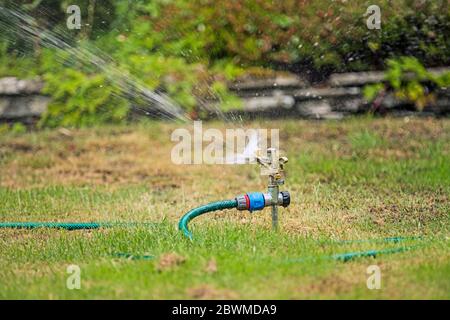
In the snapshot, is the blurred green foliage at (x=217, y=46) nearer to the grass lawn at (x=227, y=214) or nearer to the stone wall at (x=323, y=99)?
the stone wall at (x=323, y=99)

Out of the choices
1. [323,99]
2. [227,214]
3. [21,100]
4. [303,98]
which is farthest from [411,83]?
[21,100]

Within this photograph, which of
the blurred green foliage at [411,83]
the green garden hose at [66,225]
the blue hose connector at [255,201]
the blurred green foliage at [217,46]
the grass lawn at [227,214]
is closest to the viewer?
the grass lawn at [227,214]

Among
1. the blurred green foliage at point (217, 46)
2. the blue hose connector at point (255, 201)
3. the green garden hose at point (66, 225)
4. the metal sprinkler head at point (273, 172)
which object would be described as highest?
the blurred green foliage at point (217, 46)

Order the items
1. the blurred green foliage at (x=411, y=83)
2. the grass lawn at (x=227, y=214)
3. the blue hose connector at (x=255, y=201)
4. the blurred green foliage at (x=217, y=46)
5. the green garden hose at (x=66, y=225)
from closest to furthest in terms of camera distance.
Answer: the grass lawn at (x=227, y=214), the blue hose connector at (x=255, y=201), the green garden hose at (x=66, y=225), the blurred green foliage at (x=411, y=83), the blurred green foliage at (x=217, y=46)

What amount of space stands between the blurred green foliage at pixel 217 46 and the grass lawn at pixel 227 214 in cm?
34

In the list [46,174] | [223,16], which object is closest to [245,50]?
Answer: [223,16]

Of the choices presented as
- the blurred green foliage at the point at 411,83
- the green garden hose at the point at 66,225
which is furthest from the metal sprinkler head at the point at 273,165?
the blurred green foliage at the point at 411,83

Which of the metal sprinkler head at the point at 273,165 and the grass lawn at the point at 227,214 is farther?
the metal sprinkler head at the point at 273,165

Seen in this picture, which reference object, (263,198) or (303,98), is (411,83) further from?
(263,198)

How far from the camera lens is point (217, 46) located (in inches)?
265

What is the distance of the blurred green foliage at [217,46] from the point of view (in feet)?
21.6

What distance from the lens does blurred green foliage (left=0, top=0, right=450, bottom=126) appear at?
6578mm

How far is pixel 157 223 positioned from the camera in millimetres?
4098
